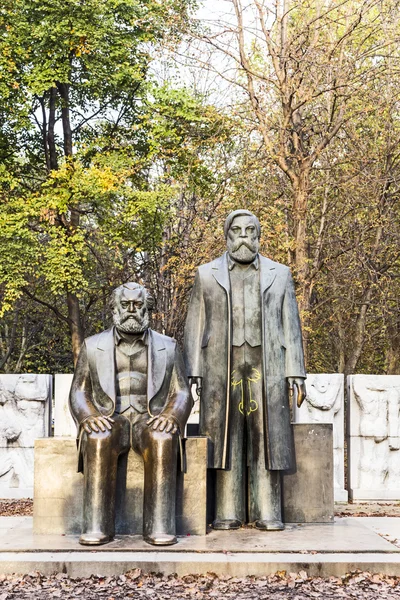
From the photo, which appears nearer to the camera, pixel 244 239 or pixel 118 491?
pixel 118 491

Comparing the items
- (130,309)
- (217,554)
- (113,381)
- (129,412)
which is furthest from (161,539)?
(130,309)

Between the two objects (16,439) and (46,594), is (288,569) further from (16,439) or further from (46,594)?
Result: (16,439)

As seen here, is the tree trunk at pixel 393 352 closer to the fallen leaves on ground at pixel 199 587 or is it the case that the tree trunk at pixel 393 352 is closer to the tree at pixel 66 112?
the tree at pixel 66 112

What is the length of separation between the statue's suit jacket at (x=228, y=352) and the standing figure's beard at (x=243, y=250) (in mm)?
133

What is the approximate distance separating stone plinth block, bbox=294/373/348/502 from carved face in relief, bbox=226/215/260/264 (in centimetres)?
531

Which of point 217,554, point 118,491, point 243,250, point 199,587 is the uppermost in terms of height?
point 243,250

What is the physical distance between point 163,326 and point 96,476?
15.0 metres

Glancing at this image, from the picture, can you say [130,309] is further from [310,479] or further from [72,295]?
[72,295]

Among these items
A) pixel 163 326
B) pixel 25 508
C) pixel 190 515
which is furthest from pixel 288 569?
pixel 163 326

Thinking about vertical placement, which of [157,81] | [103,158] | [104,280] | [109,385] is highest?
[157,81]

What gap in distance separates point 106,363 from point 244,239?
1414 millimetres

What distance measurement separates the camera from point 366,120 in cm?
1886

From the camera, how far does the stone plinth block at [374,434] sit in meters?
12.3

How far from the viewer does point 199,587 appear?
584 cm
